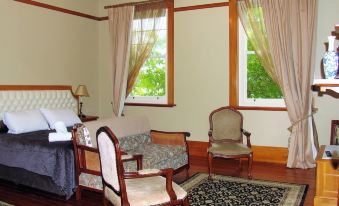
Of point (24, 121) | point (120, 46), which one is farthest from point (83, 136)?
point (120, 46)

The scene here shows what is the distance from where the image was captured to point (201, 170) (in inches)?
200

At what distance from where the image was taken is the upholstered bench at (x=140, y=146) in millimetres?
3756

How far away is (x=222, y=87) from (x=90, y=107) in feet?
9.18

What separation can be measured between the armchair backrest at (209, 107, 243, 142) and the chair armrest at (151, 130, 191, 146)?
1.64 ft

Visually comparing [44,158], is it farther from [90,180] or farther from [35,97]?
[35,97]

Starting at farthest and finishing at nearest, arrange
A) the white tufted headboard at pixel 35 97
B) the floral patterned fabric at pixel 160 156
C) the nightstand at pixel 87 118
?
the nightstand at pixel 87 118, the white tufted headboard at pixel 35 97, the floral patterned fabric at pixel 160 156

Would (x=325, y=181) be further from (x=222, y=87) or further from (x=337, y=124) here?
(x=222, y=87)

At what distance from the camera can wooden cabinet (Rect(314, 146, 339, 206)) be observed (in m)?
3.46

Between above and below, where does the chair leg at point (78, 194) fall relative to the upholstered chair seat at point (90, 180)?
below

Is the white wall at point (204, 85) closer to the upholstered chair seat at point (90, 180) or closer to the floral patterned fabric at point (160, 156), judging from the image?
the floral patterned fabric at point (160, 156)

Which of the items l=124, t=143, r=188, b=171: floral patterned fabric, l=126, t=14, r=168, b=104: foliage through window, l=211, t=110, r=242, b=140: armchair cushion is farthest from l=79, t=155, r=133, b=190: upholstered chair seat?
l=126, t=14, r=168, b=104: foliage through window

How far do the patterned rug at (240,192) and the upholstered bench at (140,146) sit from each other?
396mm

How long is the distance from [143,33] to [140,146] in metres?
2.48

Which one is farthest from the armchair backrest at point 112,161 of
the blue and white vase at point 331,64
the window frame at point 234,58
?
the window frame at point 234,58
